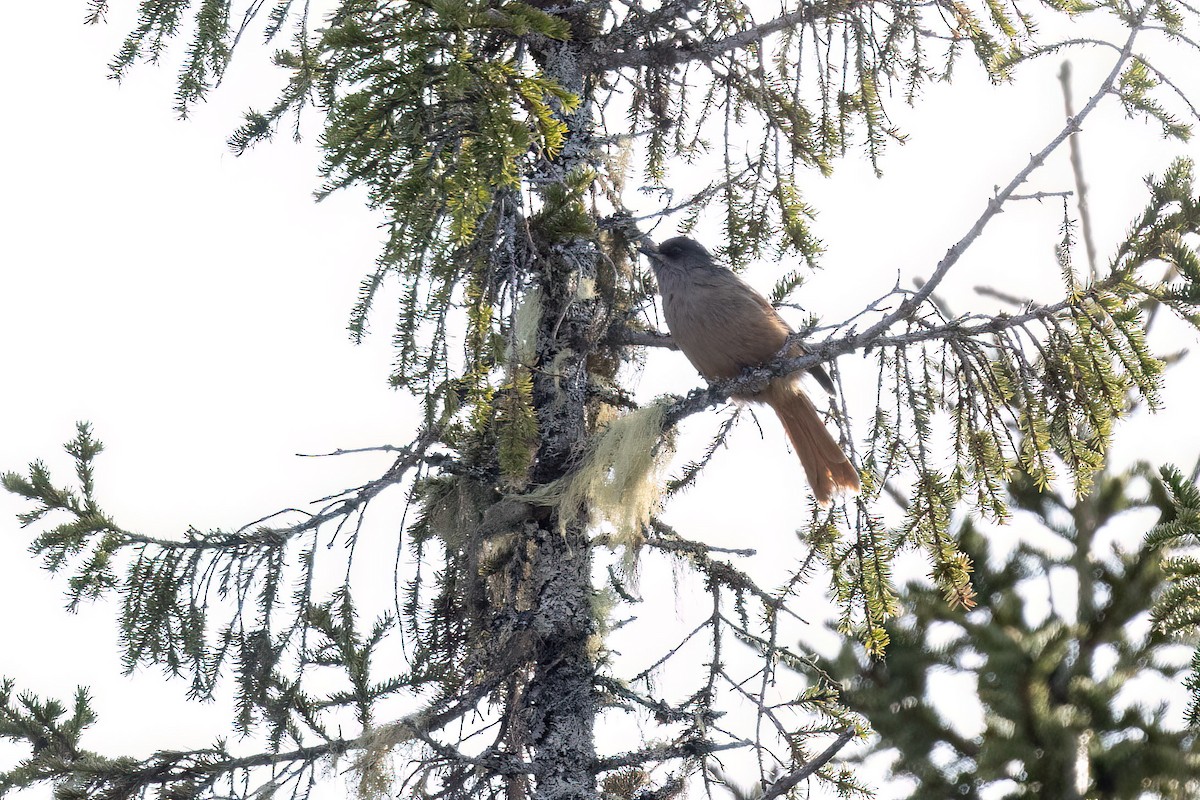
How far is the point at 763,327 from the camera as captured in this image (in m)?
4.70

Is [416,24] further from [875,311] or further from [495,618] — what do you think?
[495,618]

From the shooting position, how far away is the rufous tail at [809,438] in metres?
4.45

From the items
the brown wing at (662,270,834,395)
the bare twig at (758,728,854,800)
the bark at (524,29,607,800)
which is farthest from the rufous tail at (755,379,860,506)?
the bare twig at (758,728,854,800)

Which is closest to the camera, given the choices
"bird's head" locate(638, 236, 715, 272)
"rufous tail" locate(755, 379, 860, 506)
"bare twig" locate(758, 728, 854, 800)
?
"bare twig" locate(758, 728, 854, 800)

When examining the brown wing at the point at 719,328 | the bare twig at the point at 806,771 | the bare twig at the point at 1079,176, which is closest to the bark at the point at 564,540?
the brown wing at the point at 719,328

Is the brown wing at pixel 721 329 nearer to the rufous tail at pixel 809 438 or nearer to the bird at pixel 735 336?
the bird at pixel 735 336

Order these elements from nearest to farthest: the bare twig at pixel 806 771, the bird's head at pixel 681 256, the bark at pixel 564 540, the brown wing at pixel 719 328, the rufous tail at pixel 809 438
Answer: the bare twig at pixel 806 771 → the bark at pixel 564 540 → the rufous tail at pixel 809 438 → the brown wing at pixel 719 328 → the bird's head at pixel 681 256

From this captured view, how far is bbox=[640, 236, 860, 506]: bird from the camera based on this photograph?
4.51m

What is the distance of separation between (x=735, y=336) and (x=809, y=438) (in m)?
0.52

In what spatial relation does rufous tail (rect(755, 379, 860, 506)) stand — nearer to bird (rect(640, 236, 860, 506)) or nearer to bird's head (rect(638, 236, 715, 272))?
bird (rect(640, 236, 860, 506))

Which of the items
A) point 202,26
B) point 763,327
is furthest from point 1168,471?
point 202,26

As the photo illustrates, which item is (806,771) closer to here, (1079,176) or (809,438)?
(809,438)

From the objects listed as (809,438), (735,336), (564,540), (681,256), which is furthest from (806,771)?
(681,256)

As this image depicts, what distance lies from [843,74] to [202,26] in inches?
89.5
